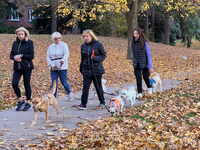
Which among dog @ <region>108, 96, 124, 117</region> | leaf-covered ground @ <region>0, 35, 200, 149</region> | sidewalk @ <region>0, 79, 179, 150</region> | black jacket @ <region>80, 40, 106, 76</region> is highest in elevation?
black jacket @ <region>80, 40, 106, 76</region>

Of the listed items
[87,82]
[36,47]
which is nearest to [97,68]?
[87,82]

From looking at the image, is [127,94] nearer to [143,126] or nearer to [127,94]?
[127,94]

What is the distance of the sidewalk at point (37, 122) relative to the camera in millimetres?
4758

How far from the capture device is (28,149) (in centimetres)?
418

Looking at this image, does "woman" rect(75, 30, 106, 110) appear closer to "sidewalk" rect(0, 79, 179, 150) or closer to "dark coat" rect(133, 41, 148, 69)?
"sidewalk" rect(0, 79, 179, 150)

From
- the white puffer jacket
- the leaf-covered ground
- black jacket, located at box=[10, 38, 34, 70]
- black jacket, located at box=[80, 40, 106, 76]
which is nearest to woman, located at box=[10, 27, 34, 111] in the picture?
black jacket, located at box=[10, 38, 34, 70]

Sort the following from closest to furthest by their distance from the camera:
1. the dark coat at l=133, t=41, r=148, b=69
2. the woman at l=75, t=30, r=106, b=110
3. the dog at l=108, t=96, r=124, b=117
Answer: the dog at l=108, t=96, r=124, b=117, the woman at l=75, t=30, r=106, b=110, the dark coat at l=133, t=41, r=148, b=69

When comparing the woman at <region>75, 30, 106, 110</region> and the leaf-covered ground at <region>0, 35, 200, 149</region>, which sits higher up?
the woman at <region>75, 30, 106, 110</region>

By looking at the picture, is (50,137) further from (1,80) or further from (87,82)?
(1,80)

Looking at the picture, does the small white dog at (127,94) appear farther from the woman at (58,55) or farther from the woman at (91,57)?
the woman at (58,55)

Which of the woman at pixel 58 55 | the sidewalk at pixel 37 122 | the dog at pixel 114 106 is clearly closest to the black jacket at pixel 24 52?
the woman at pixel 58 55

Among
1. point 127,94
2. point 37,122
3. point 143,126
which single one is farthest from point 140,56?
point 37,122

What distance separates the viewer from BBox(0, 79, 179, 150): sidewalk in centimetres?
476

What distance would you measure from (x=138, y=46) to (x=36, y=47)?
12.7 m
